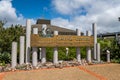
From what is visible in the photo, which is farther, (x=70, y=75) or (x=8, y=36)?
(x=8, y=36)

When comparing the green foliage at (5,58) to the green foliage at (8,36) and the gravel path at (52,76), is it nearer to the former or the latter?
the green foliage at (8,36)

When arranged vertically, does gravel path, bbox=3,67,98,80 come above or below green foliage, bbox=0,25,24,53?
below

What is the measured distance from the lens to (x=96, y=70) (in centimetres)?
1638

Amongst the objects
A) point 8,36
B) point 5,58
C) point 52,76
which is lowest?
point 52,76

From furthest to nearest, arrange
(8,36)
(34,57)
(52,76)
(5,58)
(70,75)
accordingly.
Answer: (8,36) < (5,58) < (34,57) < (70,75) < (52,76)

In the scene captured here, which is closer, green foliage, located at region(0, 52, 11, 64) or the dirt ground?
the dirt ground

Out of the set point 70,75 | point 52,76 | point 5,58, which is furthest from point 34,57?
point 70,75

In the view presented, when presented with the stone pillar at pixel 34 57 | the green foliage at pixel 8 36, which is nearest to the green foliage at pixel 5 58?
the green foliage at pixel 8 36

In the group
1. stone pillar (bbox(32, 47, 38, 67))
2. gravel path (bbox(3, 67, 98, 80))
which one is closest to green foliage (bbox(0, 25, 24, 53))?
stone pillar (bbox(32, 47, 38, 67))

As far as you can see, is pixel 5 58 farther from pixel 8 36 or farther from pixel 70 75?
pixel 70 75

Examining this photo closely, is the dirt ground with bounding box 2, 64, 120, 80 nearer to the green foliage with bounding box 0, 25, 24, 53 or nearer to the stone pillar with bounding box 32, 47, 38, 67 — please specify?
the stone pillar with bounding box 32, 47, 38, 67

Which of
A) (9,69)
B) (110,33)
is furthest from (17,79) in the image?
(110,33)

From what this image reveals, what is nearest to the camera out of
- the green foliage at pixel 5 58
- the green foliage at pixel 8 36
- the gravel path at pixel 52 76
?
the gravel path at pixel 52 76

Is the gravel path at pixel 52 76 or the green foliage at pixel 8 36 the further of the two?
the green foliage at pixel 8 36
